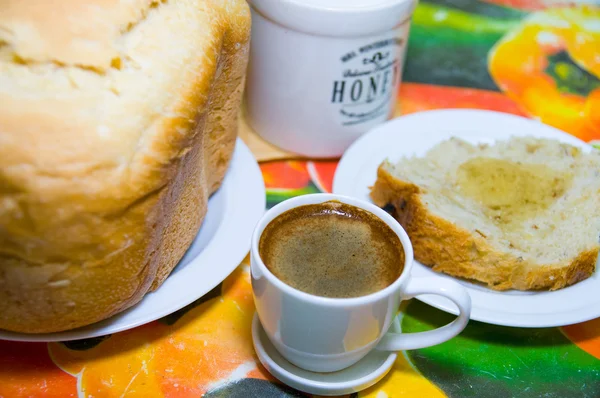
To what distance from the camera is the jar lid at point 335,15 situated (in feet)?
5.30

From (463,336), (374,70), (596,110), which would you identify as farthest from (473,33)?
(463,336)

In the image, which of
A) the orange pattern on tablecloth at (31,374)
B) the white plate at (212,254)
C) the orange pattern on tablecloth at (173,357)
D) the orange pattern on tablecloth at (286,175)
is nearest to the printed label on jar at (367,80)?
the orange pattern on tablecloth at (286,175)

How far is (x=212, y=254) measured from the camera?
1.38 m

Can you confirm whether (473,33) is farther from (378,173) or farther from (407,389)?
(407,389)

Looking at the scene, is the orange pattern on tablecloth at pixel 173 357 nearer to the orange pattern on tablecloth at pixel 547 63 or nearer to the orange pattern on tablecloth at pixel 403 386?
the orange pattern on tablecloth at pixel 403 386

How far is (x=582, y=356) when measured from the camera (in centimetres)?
137

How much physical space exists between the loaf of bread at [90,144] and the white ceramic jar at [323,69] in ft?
1.65

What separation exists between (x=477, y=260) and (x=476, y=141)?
57 centimetres

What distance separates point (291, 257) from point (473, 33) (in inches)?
70.6

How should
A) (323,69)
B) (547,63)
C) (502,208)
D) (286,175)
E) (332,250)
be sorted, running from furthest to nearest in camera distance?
(547,63)
(286,175)
(323,69)
(502,208)
(332,250)

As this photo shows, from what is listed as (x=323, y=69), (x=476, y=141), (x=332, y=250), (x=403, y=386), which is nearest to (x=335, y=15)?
(x=323, y=69)

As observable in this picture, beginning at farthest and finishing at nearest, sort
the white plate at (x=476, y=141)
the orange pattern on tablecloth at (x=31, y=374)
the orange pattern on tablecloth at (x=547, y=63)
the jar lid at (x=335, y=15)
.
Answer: the orange pattern on tablecloth at (x=547, y=63)
the jar lid at (x=335, y=15)
the white plate at (x=476, y=141)
the orange pattern on tablecloth at (x=31, y=374)

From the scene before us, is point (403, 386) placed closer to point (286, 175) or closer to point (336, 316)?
point (336, 316)

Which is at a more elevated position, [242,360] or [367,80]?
[367,80]
